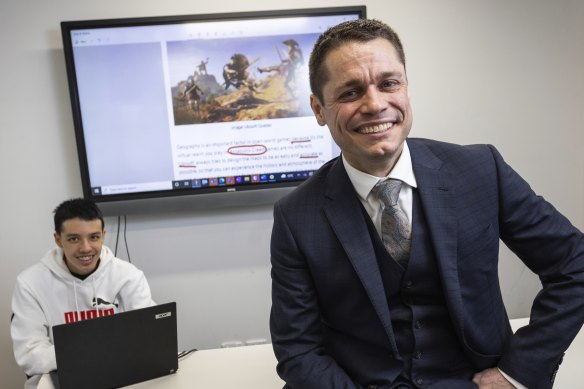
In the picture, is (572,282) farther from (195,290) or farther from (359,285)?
(195,290)

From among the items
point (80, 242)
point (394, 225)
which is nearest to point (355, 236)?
point (394, 225)

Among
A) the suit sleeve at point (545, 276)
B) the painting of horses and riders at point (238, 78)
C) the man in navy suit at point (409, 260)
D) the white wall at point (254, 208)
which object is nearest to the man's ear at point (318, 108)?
the man in navy suit at point (409, 260)

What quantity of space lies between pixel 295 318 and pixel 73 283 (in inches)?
53.9

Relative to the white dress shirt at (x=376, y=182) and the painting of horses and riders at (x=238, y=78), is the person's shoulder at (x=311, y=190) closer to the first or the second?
the white dress shirt at (x=376, y=182)

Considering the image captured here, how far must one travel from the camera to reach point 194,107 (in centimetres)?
248

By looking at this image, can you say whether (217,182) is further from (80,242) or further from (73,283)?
(73,283)

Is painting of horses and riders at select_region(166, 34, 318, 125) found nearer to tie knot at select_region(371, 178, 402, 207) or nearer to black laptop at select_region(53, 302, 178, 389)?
black laptop at select_region(53, 302, 178, 389)

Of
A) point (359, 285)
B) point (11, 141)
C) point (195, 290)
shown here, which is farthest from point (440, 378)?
point (11, 141)

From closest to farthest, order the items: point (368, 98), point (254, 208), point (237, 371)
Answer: point (368, 98)
point (237, 371)
point (254, 208)

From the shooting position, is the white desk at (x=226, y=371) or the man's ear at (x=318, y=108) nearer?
the man's ear at (x=318, y=108)

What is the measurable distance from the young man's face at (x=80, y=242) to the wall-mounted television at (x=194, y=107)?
380 millimetres

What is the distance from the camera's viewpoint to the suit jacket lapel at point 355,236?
1.15 meters

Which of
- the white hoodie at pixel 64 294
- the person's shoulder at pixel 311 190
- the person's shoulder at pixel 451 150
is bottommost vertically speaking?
the white hoodie at pixel 64 294

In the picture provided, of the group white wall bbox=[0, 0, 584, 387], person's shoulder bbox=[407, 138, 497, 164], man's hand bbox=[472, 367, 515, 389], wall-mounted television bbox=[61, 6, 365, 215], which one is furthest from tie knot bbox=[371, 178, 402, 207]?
white wall bbox=[0, 0, 584, 387]
